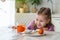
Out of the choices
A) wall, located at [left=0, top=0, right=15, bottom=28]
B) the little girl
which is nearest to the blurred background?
wall, located at [left=0, top=0, right=15, bottom=28]

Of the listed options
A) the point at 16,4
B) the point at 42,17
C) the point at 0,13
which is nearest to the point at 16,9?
the point at 16,4

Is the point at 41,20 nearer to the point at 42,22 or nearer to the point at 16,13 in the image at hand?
the point at 42,22

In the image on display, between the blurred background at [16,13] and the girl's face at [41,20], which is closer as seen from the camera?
the girl's face at [41,20]

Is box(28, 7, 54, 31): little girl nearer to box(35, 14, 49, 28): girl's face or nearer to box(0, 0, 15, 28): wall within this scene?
box(35, 14, 49, 28): girl's face

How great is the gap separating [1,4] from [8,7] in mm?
207

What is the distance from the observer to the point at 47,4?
447cm

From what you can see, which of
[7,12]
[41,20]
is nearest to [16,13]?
[7,12]

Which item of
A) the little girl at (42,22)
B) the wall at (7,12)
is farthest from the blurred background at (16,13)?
the little girl at (42,22)

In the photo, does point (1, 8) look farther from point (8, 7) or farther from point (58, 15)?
point (58, 15)

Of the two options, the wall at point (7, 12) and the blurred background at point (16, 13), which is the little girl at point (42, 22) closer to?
the blurred background at point (16, 13)

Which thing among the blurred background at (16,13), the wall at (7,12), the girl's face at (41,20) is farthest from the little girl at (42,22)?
the wall at (7,12)

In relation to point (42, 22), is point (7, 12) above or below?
above

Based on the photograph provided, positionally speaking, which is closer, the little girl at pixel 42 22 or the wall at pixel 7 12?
the little girl at pixel 42 22

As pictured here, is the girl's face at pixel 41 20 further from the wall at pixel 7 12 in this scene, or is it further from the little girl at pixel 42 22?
the wall at pixel 7 12
